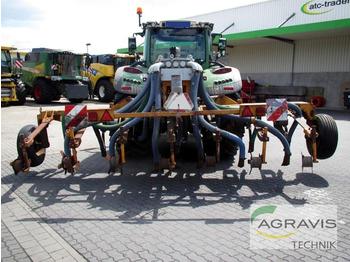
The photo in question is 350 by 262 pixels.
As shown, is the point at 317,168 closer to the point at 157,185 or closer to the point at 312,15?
the point at 157,185

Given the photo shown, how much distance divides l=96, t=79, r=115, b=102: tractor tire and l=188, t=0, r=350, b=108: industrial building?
265 inches

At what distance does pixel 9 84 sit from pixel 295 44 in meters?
13.6

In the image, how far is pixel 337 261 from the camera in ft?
10.7

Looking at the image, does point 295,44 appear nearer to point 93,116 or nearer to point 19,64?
point 19,64

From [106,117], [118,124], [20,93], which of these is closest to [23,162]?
[106,117]

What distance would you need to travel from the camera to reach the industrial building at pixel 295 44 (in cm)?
1775

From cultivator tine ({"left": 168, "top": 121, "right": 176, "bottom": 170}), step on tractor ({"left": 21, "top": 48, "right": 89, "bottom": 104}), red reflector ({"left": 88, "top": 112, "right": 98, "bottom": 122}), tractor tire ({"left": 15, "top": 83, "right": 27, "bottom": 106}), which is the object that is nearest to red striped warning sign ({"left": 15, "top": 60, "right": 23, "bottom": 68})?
step on tractor ({"left": 21, "top": 48, "right": 89, "bottom": 104})

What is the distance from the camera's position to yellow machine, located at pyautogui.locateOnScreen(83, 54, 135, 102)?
768 inches

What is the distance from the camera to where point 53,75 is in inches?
719

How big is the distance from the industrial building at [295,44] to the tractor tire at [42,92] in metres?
9.50

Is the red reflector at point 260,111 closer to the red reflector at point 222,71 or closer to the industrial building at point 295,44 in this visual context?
the red reflector at point 222,71

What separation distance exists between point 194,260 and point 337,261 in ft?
3.84

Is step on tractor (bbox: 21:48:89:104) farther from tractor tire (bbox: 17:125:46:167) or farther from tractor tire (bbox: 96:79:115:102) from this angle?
tractor tire (bbox: 17:125:46:167)

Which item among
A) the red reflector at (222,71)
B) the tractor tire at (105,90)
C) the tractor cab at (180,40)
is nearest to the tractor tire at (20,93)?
the tractor tire at (105,90)
